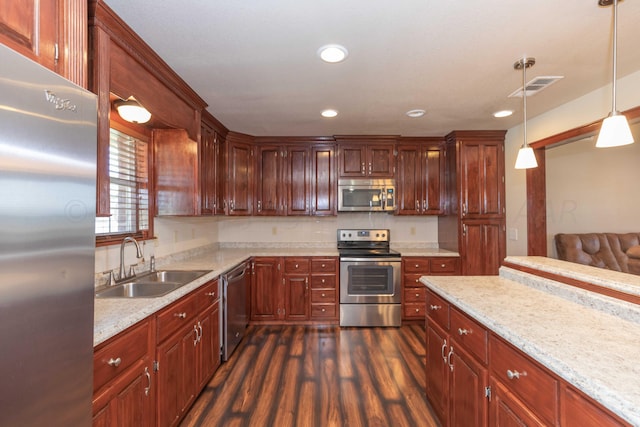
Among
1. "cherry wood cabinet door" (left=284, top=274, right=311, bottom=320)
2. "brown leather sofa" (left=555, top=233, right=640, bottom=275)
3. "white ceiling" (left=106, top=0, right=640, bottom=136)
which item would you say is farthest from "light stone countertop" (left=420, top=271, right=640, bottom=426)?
"brown leather sofa" (left=555, top=233, right=640, bottom=275)

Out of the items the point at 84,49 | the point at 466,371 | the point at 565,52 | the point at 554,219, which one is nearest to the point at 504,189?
the point at 554,219

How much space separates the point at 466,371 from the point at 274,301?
7.97ft

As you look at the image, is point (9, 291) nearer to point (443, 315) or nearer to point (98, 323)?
point (98, 323)

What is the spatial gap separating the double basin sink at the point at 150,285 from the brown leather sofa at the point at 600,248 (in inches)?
160

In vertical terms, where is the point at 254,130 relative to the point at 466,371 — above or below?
above

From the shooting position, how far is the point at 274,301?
350cm

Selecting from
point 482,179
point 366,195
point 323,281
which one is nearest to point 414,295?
point 323,281

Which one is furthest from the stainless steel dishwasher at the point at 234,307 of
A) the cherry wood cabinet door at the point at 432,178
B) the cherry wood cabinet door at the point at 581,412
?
the cherry wood cabinet door at the point at 432,178

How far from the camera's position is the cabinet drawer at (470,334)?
1.32m

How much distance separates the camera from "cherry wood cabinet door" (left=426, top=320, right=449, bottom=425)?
171 cm

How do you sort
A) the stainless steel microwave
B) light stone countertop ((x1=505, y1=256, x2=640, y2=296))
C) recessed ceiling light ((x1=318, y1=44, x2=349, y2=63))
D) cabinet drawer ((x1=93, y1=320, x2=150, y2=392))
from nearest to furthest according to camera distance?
cabinet drawer ((x1=93, y1=320, x2=150, y2=392)) < light stone countertop ((x1=505, y1=256, x2=640, y2=296)) < recessed ceiling light ((x1=318, y1=44, x2=349, y2=63)) < the stainless steel microwave

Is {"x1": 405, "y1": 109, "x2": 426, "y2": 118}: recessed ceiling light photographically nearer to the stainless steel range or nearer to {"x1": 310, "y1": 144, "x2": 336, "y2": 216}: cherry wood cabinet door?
{"x1": 310, "y1": 144, "x2": 336, "y2": 216}: cherry wood cabinet door

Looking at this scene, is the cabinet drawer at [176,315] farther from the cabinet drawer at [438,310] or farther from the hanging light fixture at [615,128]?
the hanging light fixture at [615,128]

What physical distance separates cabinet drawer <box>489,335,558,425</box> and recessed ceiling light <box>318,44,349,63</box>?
1711 mm
